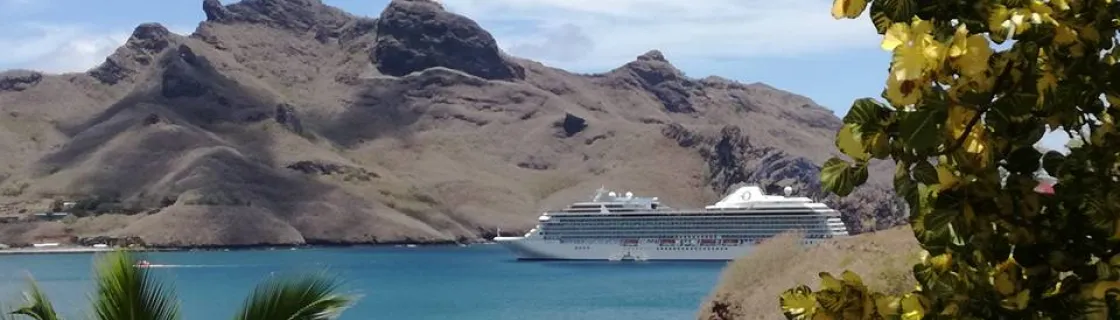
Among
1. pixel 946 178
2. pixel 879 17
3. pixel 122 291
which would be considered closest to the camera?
pixel 946 178

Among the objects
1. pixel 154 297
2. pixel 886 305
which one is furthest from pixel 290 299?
pixel 886 305

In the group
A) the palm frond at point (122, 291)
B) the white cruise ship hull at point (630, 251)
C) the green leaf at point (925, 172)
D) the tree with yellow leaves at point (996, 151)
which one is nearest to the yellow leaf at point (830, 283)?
the tree with yellow leaves at point (996, 151)

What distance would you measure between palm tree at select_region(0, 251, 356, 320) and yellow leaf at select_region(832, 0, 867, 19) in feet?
10.2

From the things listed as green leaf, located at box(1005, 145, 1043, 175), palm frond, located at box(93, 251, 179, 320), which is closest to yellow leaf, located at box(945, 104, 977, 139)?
green leaf, located at box(1005, 145, 1043, 175)

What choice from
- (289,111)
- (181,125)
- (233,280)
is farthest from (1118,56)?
(289,111)

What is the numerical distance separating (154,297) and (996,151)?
12.0ft

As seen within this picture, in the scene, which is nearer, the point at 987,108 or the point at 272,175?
the point at 987,108

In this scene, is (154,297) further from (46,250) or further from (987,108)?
(46,250)

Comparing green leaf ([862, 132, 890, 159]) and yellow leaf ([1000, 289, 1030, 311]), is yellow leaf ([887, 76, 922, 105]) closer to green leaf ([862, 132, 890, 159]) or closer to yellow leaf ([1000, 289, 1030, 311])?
green leaf ([862, 132, 890, 159])

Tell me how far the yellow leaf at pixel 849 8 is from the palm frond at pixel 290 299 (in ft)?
10.2

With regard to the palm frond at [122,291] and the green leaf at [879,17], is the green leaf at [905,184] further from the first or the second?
the palm frond at [122,291]

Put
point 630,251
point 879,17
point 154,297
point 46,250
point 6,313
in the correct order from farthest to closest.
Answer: point 46,250 < point 630,251 < point 6,313 < point 154,297 < point 879,17

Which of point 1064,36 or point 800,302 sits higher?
point 1064,36

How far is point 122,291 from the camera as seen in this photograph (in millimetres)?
4824
